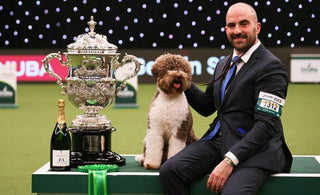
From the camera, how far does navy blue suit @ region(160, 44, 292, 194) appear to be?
119 inches

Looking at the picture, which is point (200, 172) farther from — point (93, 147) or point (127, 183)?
point (93, 147)

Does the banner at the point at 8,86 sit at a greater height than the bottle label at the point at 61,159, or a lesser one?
greater

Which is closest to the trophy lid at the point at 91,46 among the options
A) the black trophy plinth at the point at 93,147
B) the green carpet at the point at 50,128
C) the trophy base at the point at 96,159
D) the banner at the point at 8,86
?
the black trophy plinth at the point at 93,147

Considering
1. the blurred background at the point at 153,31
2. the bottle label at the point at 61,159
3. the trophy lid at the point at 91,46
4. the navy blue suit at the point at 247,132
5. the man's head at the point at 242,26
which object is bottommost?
the bottle label at the point at 61,159

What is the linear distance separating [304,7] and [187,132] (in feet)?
35.1

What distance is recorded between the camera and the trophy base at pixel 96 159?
3.52 meters

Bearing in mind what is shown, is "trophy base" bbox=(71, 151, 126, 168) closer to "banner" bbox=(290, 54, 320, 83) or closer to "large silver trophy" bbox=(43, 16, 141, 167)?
"large silver trophy" bbox=(43, 16, 141, 167)

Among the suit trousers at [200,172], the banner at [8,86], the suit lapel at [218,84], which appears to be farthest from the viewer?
the banner at [8,86]

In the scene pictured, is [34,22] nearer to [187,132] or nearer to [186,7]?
[186,7]

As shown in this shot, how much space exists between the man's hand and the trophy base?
0.73 metres

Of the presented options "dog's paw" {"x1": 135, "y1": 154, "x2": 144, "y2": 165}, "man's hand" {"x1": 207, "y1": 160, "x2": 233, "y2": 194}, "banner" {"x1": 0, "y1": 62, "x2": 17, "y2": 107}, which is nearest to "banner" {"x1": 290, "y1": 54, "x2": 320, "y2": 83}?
"banner" {"x1": 0, "y1": 62, "x2": 17, "y2": 107}

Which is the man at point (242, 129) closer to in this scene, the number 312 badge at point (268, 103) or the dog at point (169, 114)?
the number 312 badge at point (268, 103)

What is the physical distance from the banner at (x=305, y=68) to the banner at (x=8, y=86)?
5985mm

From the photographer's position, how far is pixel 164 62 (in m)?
3.37
